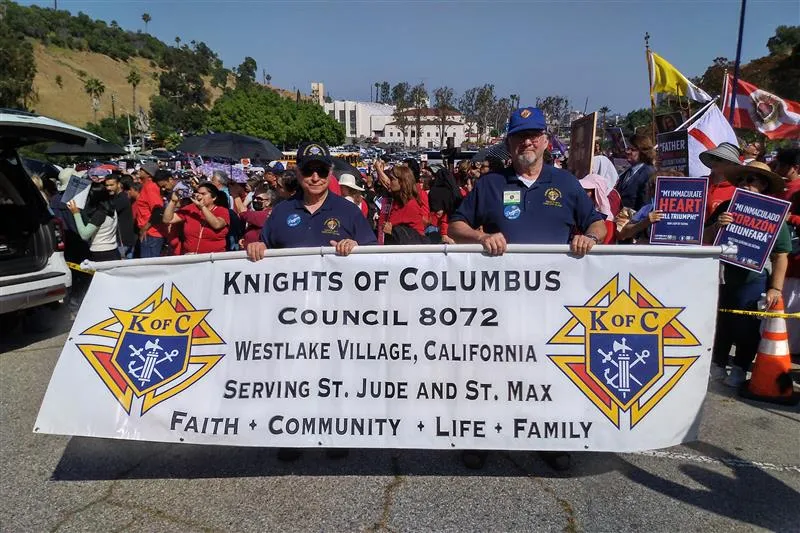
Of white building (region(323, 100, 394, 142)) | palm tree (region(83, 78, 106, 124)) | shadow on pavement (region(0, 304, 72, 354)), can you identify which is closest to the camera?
shadow on pavement (region(0, 304, 72, 354))

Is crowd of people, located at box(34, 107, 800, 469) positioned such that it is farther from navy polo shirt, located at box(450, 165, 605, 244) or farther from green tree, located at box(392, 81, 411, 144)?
green tree, located at box(392, 81, 411, 144)

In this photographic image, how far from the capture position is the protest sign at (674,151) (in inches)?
225

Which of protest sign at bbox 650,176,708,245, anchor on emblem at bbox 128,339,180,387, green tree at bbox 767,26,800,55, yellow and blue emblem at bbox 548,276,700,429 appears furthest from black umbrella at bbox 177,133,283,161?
green tree at bbox 767,26,800,55

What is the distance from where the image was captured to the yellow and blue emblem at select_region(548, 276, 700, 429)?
3166mm

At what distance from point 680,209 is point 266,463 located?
347 cm

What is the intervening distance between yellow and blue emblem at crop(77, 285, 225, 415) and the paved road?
1.85 feet

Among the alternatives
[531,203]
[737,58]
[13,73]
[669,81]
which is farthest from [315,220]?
[13,73]

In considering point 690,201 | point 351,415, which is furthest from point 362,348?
point 690,201

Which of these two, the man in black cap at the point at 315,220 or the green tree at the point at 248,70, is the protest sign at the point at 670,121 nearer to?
the man in black cap at the point at 315,220

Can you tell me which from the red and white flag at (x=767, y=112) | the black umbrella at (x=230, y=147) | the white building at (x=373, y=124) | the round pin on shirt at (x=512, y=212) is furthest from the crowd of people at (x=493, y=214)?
the white building at (x=373, y=124)

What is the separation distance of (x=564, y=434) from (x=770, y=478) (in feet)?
4.46

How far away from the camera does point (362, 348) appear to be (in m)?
3.31

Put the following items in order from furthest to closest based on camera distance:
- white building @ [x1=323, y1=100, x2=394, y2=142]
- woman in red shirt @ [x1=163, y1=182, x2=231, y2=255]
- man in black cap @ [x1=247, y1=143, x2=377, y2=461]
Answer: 1. white building @ [x1=323, y1=100, x2=394, y2=142]
2. woman in red shirt @ [x1=163, y1=182, x2=231, y2=255]
3. man in black cap @ [x1=247, y1=143, x2=377, y2=461]

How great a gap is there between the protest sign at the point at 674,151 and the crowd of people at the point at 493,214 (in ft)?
0.57
